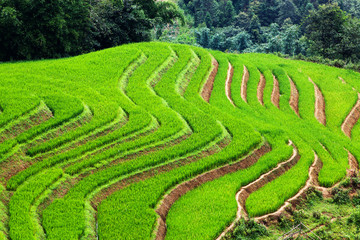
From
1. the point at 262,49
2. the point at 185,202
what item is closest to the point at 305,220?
the point at 185,202

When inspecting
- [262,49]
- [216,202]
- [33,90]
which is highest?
[33,90]

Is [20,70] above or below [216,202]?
above

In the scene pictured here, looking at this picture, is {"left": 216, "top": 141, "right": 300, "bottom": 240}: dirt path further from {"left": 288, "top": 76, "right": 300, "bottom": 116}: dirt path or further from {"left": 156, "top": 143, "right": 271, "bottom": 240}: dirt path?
{"left": 288, "top": 76, "right": 300, "bottom": 116}: dirt path

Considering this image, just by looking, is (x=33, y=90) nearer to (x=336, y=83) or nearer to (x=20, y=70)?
(x=20, y=70)

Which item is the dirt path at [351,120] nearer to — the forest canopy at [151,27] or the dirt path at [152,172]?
the dirt path at [152,172]

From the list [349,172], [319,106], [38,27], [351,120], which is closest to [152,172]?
[349,172]

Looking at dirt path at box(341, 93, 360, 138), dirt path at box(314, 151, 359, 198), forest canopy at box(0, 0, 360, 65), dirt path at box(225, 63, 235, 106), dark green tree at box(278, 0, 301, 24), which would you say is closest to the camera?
dirt path at box(314, 151, 359, 198)

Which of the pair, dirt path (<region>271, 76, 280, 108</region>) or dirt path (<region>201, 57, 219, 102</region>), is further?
dirt path (<region>271, 76, 280, 108</region>)

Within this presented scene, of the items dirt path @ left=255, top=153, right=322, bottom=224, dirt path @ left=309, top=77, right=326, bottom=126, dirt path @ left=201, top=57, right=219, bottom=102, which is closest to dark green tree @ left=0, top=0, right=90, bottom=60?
dirt path @ left=201, top=57, right=219, bottom=102

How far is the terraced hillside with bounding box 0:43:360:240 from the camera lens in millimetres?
11312

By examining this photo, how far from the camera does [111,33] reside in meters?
29.8

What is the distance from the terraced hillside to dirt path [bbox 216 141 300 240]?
0.06 m

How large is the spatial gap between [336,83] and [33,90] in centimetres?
1898

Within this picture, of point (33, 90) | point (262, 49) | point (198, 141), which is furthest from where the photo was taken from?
point (262, 49)
